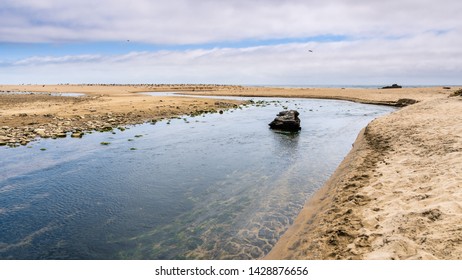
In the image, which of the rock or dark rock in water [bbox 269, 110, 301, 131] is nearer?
the rock

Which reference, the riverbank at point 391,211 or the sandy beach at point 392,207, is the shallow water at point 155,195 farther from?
the sandy beach at point 392,207

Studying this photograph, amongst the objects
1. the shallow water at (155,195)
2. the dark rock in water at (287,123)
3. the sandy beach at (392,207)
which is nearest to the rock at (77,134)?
the shallow water at (155,195)

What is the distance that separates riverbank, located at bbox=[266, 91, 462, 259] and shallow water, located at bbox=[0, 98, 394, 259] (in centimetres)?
160

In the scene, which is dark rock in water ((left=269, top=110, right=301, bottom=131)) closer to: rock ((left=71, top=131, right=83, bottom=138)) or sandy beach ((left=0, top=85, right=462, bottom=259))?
sandy beach ((left=0, top=85, right=462, bottom=259))

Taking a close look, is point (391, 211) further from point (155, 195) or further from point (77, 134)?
point (77, 134)

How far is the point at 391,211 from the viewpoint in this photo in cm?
799

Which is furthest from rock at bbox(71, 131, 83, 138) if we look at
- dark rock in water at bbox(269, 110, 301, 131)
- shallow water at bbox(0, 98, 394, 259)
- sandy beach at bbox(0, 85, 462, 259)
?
sandy beach at bbox(0, 85, 462, 259)

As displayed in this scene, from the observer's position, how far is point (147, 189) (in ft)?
46.3

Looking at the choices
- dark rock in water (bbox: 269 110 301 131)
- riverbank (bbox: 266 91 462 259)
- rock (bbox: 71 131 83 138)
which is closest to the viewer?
riverbank (bbox: 266 91 462 259)

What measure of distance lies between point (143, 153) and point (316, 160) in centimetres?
1229

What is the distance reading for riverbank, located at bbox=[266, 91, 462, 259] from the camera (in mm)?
6258

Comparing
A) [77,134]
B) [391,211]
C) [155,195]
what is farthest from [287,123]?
[391,211]

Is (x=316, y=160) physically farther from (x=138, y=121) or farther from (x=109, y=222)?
(x=138, y=121)

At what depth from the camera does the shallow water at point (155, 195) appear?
9.41 meters
